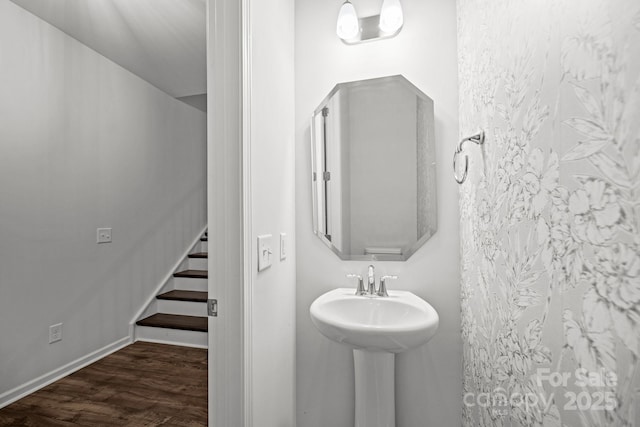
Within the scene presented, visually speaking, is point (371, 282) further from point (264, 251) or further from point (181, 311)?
point (181, 311)

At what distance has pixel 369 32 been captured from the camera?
4.79ft

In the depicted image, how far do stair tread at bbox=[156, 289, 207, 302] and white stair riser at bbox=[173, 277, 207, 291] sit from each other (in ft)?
0.14

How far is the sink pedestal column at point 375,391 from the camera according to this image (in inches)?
48.1

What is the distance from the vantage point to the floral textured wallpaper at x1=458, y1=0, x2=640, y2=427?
414mm

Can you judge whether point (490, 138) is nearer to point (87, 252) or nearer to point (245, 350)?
point (245, 350)

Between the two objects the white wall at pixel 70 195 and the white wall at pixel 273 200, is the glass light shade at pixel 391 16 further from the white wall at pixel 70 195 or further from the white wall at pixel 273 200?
the white wall at pixel 70 195

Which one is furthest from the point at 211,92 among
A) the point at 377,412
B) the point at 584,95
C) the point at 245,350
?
the point at 377,412

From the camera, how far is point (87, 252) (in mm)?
2326

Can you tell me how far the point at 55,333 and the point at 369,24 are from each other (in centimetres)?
285

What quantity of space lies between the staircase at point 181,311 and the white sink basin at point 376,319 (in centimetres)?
178

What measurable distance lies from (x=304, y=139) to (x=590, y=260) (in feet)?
4.16

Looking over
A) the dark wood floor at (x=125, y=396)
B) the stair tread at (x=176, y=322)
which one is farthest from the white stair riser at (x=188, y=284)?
the dark wood floor at (x=125, y=396)

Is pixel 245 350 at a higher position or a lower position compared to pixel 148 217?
lower

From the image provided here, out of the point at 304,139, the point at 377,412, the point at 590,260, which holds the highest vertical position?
the point at 304,139
